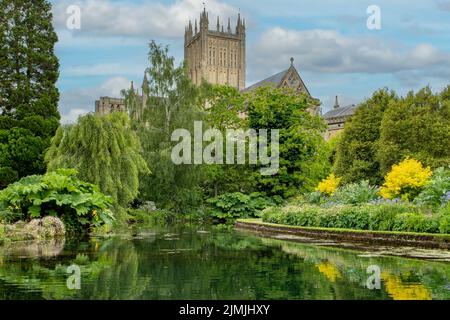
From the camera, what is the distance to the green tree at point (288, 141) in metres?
32.4

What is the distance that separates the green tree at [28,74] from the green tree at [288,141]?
12.1 meters

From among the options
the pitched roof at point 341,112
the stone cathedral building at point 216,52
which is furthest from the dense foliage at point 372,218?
the stone cathedral building at point 216,52

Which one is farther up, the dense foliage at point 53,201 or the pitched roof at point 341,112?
the pitched roof at point 341,112

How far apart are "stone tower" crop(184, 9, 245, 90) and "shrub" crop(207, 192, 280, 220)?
80.2 m

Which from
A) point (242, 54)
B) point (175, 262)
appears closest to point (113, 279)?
point (175, 262)

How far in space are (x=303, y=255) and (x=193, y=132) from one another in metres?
23.3

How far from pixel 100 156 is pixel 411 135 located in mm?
18439

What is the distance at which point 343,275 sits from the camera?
859 cm

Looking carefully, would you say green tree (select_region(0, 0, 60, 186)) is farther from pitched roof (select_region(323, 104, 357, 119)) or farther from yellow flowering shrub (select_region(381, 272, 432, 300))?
pitched roof (select_region(323, 104, 357, 119))

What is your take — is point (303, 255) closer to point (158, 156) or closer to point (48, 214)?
point (48, 214)

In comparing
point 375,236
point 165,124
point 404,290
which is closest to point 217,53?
point 165,124

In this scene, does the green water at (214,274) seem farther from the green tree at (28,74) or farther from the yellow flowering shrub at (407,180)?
the green tree at (28,74)

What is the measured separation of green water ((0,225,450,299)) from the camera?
23.0 ft

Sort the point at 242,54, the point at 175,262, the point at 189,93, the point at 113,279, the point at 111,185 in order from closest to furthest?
1. the point at 113,279
2. the point at 175,262
3. the point at 111,185
4. the point at 189,93
5. the point at 242,54
